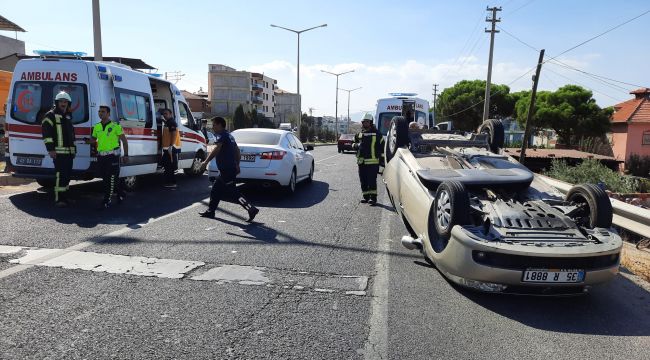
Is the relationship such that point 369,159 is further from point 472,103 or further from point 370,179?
point 472,103

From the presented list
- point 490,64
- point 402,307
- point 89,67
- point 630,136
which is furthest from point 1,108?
point 630,136

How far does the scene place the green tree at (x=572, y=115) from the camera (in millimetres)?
38219

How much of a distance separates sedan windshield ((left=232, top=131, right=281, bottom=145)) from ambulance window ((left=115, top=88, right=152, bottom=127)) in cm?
191

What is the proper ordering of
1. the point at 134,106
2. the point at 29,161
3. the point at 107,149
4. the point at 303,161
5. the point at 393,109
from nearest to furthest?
the point at 107,149, the point at 29,161, the point at 134,106, the point at 303,161, the point at 393,109

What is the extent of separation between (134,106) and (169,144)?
1361 millimetres

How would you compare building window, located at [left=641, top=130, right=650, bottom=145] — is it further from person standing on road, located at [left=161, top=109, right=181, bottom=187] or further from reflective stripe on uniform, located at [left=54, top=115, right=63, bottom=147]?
reflective stripe on uniform, located at [left=54, top=115, right=63, bottom=147]

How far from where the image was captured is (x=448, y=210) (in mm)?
4621

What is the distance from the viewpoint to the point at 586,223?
4.82m

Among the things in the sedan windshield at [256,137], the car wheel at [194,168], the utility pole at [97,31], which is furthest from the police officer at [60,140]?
the utility pole at [97,31]

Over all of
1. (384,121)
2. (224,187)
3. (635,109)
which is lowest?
(224,187)

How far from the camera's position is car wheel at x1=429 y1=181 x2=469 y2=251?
14.6ft

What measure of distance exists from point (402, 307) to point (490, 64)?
1373 inches

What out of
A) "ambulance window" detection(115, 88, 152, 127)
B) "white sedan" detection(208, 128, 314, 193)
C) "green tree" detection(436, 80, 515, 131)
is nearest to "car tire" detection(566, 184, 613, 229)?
"white sedan" detection(208, 128, 314, 193)

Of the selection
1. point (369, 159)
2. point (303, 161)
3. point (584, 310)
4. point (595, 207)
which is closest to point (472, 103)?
point (303, 161)
